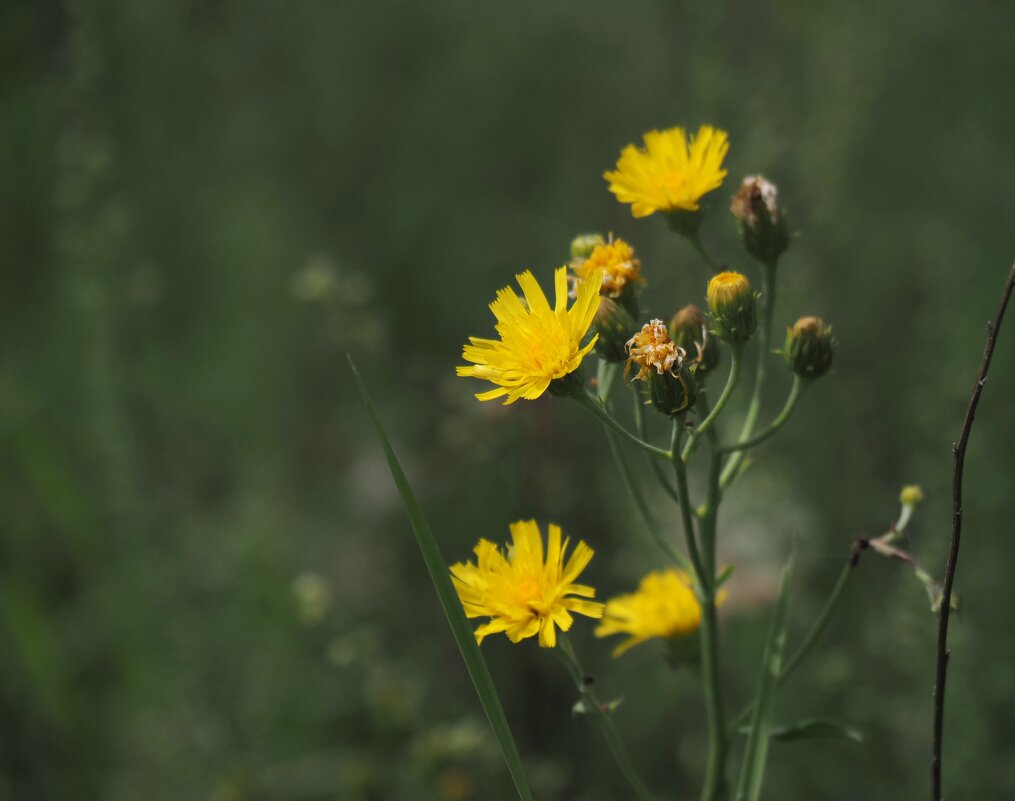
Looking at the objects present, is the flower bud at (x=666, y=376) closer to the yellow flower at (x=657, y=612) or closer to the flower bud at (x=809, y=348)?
the flower bud at (x=809, y=348)

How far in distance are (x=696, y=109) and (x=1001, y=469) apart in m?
1.64

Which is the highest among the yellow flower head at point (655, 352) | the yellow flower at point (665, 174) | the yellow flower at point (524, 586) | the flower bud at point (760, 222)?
the yellow flower at point (665, 174)

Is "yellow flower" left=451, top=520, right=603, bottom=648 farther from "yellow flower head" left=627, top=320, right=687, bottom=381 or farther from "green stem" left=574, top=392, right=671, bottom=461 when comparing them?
"yellow flower head" left=627, top=320, right=687, bottom=381

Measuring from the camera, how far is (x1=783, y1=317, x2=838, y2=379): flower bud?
5.44 feet

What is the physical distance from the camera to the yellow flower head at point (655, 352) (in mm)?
1483

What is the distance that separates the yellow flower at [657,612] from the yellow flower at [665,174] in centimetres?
65

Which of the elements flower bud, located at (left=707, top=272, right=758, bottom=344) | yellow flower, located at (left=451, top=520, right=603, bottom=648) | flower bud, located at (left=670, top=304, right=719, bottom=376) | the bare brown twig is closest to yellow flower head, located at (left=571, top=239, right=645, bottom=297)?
flower bud, located at (left=670, top=304, right=719, bottom=376)

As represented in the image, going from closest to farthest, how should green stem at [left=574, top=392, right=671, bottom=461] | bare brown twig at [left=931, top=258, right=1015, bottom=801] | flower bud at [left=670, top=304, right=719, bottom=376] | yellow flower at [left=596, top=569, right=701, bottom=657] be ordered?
bare brown twig at [left=931, top=258, right=1015, bottom=801], green stem at [left=574, top=392, right=671, bottom=461], flower bud at [left=670, top=304, right=719, bottom=376], yellow flower at [left=596, top=569, right=701, bottom=657]

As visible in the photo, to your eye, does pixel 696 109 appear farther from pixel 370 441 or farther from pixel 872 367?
pixel 370 441

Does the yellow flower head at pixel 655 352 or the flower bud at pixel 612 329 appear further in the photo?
the flower bud at pixel 612 329

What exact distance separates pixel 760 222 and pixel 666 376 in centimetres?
45

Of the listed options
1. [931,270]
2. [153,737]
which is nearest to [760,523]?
[931,270]

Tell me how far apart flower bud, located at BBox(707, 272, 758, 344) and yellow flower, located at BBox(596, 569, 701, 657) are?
0.49 meters

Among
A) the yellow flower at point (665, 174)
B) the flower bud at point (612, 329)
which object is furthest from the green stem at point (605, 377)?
the yellow flower at point (665, 174)
